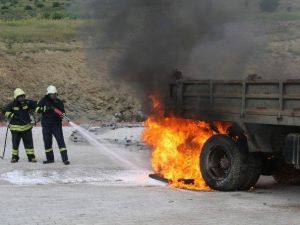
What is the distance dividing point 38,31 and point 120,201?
109ft

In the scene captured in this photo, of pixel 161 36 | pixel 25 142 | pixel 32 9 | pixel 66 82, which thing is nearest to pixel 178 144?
pixel 161 36

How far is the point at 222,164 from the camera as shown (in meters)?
9.23

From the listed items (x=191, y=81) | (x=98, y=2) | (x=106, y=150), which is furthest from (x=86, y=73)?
(x=191, y=81)

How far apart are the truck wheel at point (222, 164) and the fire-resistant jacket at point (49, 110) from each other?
12.7 feet

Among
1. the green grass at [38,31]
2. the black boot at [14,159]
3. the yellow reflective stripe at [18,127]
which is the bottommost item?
the black boot at [14,159]

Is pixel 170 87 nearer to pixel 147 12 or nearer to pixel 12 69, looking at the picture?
pixel 147 12

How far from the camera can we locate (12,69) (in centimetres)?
3288

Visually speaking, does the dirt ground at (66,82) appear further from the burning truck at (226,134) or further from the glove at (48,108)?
the burning truck at (226,134)

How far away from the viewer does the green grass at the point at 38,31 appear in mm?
37938

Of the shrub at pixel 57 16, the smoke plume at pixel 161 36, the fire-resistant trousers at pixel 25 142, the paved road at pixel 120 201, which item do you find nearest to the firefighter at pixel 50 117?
the fire-resistant trousers at pixel 25 142

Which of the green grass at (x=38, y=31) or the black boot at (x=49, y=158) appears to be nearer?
the black boot at (x=49, y=158)

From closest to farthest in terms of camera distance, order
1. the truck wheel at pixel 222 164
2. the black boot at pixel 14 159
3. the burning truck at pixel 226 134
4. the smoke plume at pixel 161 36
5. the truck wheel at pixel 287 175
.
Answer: the burning truck at pixel 226 134, the truck wheel at pixel 222 164, the truck wheel at pixel 287 175, the smoke plume at pixel 161 36, the black boot at pixel 14 159

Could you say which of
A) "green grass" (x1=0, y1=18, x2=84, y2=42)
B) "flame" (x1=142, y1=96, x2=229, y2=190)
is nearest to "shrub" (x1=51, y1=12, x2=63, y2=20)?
"green grass" (x1=0, y1=18, x2=84, y2=42)

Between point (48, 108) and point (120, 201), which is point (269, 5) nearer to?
point (48, 108)
